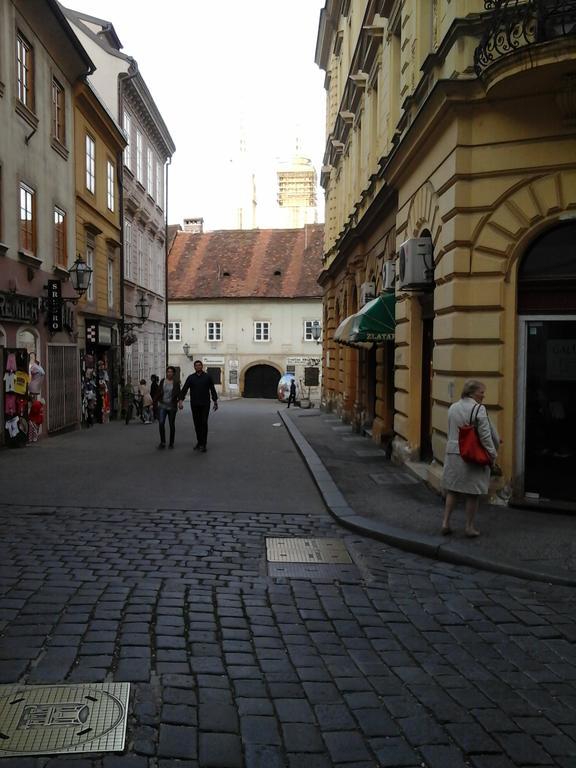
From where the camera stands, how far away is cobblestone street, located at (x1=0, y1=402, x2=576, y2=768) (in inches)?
134

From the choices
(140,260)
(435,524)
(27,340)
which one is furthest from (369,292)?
(140,260)

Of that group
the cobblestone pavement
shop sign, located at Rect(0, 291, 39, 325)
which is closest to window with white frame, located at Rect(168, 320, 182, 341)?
shop sign, located at Rect(0, 291, 39, 325)

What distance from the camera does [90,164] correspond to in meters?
21.4

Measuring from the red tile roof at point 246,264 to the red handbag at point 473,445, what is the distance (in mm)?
44491

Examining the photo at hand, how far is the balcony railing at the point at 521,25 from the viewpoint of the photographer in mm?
7570

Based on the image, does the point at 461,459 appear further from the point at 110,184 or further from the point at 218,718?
the point at 110,184

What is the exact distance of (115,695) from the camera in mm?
3803

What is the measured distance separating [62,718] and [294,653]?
150 centimetres

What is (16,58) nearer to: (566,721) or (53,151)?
(53,151)

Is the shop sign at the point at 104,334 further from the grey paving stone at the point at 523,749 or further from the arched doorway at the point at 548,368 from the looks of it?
the grey paving stone at the point at 523,749

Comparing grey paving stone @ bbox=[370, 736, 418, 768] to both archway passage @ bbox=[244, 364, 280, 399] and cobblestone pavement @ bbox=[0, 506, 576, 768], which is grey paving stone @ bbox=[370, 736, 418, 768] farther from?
archway passage @ bbox=[244, 364, 280, 399]

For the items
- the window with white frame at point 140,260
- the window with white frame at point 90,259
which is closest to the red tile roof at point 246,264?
the window with white frame at point 140,260

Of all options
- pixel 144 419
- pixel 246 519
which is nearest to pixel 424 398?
pixel 246 519

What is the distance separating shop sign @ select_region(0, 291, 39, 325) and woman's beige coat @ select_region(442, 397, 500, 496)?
382 inches
